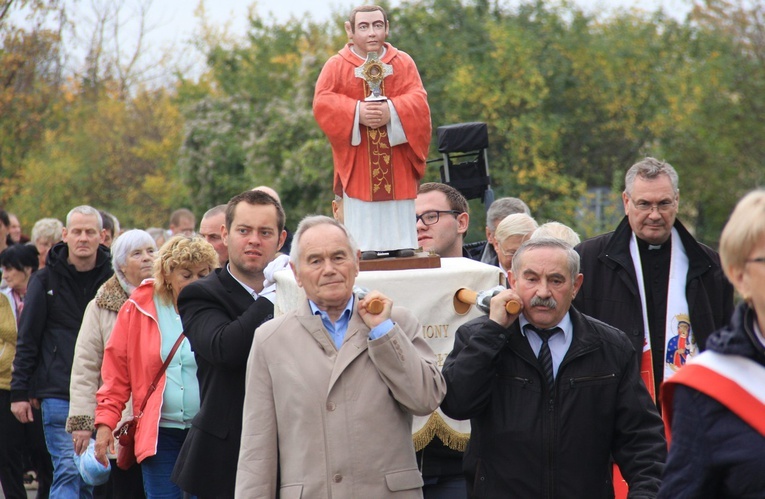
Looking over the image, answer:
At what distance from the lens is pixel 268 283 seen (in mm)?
5395

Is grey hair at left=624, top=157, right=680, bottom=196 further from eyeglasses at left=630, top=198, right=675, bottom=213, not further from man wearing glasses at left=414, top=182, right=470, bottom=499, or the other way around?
man wearing glasses at left=414, top=182, right=470, bottom=499

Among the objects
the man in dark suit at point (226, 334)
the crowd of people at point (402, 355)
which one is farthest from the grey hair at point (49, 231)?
the man in dark suit at point (226, 334)

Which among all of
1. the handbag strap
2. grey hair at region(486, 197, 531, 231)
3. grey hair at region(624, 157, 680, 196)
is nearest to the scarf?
grey hair at region(624, 157, 680, 196)

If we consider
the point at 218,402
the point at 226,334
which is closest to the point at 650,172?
the point at 226,334

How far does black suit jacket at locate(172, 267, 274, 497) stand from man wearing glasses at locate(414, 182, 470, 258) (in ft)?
5.32

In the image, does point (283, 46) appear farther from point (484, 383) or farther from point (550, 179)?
point (484, 383)

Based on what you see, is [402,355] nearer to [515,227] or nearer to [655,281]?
[655,281]

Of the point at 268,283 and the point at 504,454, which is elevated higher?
the point at 268,283

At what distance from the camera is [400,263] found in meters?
5.44

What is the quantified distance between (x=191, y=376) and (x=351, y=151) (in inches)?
67.6

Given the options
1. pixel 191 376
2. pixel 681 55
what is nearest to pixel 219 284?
pixel 191 376

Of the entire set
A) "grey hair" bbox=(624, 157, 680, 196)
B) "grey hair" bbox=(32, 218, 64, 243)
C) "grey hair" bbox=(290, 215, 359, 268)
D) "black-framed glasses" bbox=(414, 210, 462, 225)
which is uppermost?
"grey hair" bbox=(32, 218, 64, 243)

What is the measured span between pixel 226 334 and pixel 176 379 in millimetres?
1536

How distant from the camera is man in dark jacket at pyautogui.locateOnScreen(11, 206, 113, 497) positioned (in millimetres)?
8047
